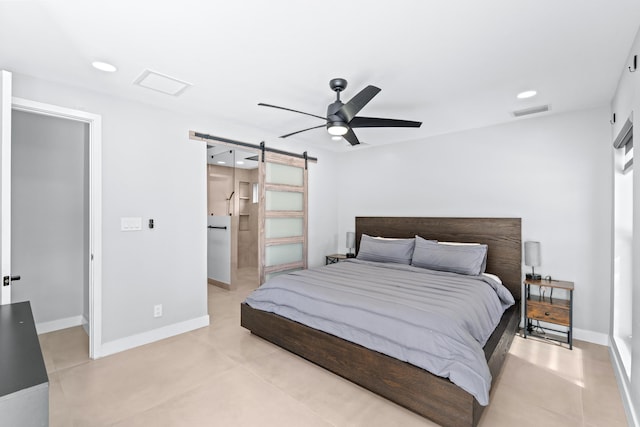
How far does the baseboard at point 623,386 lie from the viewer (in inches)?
76.3

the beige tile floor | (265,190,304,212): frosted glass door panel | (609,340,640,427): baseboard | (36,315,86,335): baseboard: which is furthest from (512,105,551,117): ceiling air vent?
(36,315,86,335): baseboard

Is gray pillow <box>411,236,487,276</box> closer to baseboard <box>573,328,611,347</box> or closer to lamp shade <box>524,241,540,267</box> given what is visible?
lamp shade <box>524,241,540,267</box>

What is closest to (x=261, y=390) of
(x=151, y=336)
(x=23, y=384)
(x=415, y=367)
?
(x=415, y=367)

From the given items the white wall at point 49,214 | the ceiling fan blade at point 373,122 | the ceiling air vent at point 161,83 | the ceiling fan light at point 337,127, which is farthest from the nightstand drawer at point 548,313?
the white wall at point 49,214

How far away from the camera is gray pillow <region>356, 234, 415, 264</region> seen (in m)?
4.17

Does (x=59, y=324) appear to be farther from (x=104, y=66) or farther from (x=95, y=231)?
(x=104, y=66)

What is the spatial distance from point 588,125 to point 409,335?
309 cm

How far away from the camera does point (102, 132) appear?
2.96 metres

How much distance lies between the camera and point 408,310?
2.35 m

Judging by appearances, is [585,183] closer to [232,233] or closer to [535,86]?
[535,86]

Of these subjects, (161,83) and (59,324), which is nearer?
(161,83)

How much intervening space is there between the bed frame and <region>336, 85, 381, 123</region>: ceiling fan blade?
183 cm

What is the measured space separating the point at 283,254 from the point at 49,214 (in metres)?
2.88

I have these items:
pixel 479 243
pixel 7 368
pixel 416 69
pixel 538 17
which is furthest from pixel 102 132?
pixel 479 243
